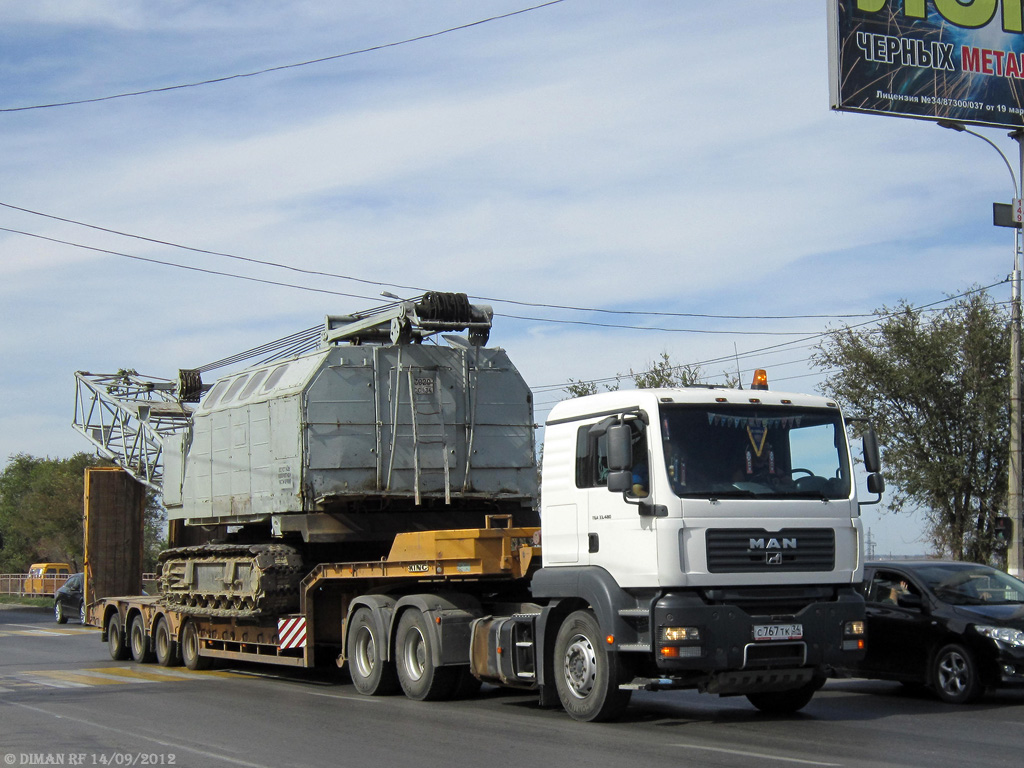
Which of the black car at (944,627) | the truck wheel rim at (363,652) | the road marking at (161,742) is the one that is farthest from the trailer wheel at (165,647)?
the black car at (944,627)

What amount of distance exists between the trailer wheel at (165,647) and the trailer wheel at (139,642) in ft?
1.72

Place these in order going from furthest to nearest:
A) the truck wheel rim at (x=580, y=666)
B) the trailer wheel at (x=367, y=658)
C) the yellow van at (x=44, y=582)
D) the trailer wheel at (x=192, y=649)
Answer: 1. the yellow van at (x=44, y=582)
2. the trailer wheel at (x=192, y=649)
3. the trailer wheel at (x=367, y=658)
4. the truck wheel rim at (x=580, y=666)

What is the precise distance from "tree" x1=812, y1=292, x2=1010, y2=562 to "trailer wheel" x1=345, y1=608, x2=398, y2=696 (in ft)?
66.4

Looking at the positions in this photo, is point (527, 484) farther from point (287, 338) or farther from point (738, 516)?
point (738, 516)

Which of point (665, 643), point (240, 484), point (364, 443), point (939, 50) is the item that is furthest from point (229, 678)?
point (939, 50)

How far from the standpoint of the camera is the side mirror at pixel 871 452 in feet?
36.4

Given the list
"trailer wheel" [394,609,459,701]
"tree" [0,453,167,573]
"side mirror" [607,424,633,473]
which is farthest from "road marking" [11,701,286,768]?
"tree" [0,453,167,573]

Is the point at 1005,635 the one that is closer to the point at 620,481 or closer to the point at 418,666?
the point at 620,481

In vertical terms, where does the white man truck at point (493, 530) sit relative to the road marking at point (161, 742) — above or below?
above

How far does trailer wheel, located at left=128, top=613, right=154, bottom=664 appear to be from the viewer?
20000 millimetres

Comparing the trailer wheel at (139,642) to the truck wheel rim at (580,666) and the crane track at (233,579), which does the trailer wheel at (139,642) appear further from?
the truck wheel rim at (580,666)

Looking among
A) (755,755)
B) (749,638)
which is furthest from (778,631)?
(755,755)

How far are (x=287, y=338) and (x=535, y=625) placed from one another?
7897 millimetres

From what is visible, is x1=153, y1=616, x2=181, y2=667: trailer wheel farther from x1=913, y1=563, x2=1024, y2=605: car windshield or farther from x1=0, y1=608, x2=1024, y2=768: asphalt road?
x1=913, y1=563, x2=1024, y2=605: car windshield
